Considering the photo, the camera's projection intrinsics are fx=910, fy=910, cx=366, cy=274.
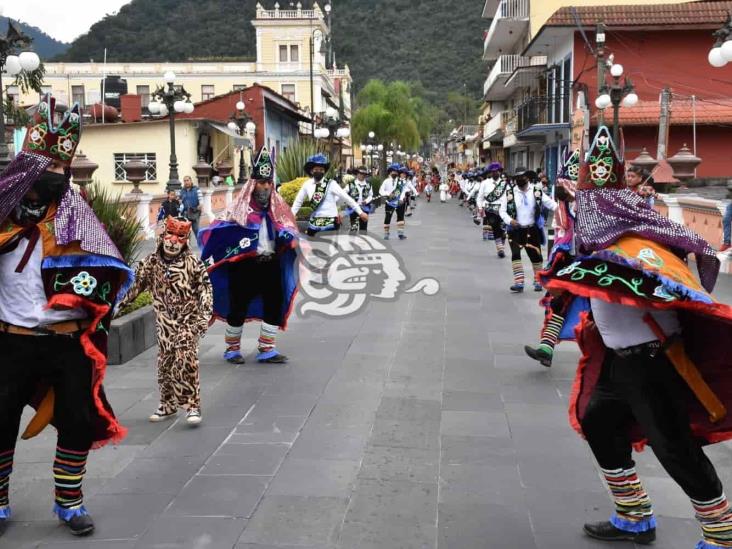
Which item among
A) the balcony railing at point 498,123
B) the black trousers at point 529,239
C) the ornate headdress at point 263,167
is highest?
the balcony railing at point 498,123

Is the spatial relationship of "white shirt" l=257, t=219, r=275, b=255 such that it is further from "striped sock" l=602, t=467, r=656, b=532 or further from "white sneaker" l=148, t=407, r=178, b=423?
"striped sock" l=602, t=467, r=656, b=532

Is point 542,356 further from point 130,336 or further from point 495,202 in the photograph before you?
point 495,202

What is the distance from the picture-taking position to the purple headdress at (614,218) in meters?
3.91

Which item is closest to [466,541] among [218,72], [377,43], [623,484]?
[623,484]

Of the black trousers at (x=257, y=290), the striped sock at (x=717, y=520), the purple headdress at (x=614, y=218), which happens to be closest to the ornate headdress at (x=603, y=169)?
the purple headdress at (x=614, y=218)

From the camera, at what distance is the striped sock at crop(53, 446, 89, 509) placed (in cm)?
443

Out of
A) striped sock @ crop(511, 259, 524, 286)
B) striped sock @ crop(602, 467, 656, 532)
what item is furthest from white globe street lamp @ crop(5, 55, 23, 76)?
striped sock @ crop(602, 467, 656, 532)

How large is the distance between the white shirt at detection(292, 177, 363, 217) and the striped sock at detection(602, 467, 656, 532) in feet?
19.0

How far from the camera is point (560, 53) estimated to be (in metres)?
35.9

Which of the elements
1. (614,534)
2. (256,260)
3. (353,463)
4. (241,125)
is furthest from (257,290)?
A: (241,125)

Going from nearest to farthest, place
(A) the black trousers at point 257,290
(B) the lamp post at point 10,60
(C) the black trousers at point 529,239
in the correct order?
(A) the black trousers at point 257,290 → (C) the black trousers at point 529,239 → (B) the lamp post at point 10,60

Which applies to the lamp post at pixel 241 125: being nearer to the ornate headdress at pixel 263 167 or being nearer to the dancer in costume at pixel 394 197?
the dancer in costume at pixel 394 197

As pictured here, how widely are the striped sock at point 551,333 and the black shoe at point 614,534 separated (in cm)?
357

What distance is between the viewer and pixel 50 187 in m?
4.27
